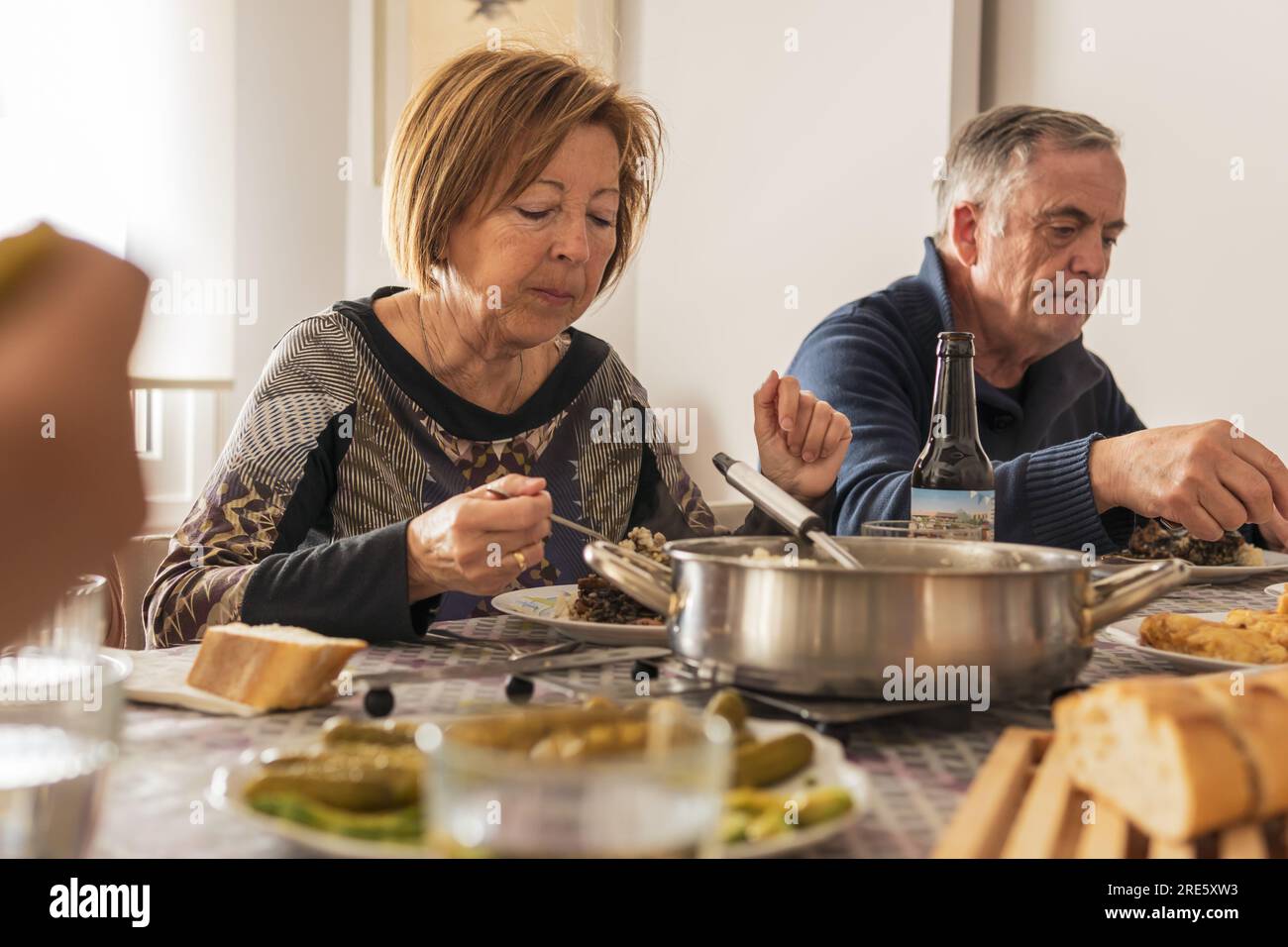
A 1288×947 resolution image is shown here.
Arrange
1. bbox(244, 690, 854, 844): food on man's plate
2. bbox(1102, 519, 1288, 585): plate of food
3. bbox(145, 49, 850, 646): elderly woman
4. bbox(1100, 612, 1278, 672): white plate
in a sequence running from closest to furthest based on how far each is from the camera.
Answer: bbox(244, 690, 854, 844): food on man's plate
bbox(1100, 612, 1278, 672): white plate
bbox(145, 49, 850, 646): elderly woman
bbox(1102, 519, 1288, 585): plate of food

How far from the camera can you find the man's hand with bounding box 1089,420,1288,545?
1401mm

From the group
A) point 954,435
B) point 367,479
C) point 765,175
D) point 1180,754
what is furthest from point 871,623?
point 765,175

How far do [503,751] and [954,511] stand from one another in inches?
30.3

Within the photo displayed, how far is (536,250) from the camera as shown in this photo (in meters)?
1.70

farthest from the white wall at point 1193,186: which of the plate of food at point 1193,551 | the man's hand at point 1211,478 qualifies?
the man's hand at point 1211,478

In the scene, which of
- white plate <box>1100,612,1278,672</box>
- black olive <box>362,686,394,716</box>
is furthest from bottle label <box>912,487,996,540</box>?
black olive <box>362,686,394,716</box>

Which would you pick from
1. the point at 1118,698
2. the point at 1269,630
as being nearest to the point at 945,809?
the point at 1118,698

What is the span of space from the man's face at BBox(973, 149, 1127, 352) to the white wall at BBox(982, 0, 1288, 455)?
84cm

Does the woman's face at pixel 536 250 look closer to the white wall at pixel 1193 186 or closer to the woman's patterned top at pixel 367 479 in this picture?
the woman's patterned top at pixel 367 479

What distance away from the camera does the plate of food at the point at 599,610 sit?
1.06 m

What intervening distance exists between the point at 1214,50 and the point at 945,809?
2.83 m

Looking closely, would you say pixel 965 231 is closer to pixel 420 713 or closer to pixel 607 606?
pixel 607 606

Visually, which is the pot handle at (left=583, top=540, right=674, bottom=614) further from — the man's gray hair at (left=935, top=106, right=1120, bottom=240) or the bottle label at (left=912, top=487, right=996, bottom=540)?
the man's gray hair at (left=935, top=106, right=1120, bottom=240)

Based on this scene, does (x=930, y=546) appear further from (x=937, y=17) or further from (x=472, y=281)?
(x=937, y=17)
